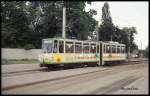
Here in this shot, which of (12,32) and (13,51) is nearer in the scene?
(13,51)

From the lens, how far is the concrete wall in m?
49.0

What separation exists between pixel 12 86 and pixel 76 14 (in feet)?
149

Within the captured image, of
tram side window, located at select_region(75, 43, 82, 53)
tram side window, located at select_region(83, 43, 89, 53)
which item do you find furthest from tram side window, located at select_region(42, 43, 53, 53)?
tram side window, located at select_region(83, 43, 89, 53)

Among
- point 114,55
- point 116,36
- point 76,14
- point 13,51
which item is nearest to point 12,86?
point 114,55

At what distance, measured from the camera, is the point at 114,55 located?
44531mm

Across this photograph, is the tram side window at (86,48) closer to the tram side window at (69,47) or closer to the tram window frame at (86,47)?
the tram window frame at (86,47)

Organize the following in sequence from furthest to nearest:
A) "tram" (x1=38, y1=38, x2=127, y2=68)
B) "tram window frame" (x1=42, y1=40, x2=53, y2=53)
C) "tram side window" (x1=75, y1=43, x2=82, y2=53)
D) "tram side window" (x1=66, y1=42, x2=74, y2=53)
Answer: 1. "tram side window" (x1=75, y1=43, x2=82, y2=53)
2. "tram side window" (x1=66, y1=42, x2=74, y2=53)
3. "tram window frame" (x1=42, y1=40, x2=53, y2=53)
4. "tram" (x1=38, y1=38, x2=127, y2=68)

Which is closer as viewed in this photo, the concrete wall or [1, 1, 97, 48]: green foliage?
the concrete wall

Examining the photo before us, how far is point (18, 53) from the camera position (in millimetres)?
50688

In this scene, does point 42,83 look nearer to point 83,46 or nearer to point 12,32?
point 83,46

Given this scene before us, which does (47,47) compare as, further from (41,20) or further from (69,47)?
(41,20)

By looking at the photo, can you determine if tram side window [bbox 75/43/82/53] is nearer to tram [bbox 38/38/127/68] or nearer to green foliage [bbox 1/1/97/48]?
tram [bbox 38/38/127/68]

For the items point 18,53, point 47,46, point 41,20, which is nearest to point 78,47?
point 47,46

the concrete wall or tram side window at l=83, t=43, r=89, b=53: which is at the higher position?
tram side window at l=83, t=43, r=89, b=53
